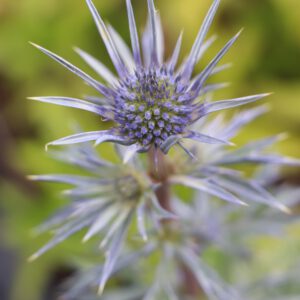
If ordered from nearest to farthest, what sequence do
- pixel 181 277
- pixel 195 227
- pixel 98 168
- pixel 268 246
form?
pixel 98 168 → pixel 195 227 → pixel 181 277 → pixel 268 246

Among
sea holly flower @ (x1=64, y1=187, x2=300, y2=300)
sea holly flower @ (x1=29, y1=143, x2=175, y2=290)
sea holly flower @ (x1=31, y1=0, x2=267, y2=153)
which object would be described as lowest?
sea holly flower @ (x1=64, y1=187, x2=300, y2=300)

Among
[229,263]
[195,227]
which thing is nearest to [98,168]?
[195,227]

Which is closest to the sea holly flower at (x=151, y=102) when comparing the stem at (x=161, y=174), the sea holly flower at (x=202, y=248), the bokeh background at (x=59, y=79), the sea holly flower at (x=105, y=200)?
the stem at (x=161, y=174)

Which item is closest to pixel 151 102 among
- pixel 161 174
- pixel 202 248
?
pixel 161 174

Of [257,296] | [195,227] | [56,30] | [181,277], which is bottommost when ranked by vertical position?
[257,296]

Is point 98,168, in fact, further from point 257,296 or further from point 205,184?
point 257,296

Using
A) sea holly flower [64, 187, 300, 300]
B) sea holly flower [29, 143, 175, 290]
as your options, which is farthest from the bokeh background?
sea holly flower [29, 143, 175, 290]

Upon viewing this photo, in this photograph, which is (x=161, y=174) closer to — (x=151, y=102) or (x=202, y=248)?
(x=151, y=102)

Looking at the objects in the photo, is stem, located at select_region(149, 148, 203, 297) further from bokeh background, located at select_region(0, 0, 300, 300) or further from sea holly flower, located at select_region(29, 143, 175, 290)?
bokeh background, located at select_region(0, 0, 300, 300)

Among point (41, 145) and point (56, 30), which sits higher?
point (56, 30)
